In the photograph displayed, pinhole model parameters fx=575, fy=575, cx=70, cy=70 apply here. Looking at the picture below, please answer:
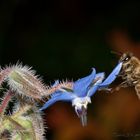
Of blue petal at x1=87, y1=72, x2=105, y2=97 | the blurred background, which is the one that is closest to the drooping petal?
blue petal at x1=87, y1=72, x2=105, y2=97

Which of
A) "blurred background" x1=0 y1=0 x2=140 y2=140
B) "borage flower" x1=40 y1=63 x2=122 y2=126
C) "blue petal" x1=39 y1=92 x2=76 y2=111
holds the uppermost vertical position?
"blurred background" x1=0 y1=0 x2=140 y2=140

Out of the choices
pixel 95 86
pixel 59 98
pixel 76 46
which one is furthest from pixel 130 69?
pixel 76 46

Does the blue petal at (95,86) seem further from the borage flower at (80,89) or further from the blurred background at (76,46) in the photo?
the blurred background at (76,46)

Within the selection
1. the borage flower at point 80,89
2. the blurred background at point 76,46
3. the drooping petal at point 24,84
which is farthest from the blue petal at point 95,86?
the blurred background at point 76,46

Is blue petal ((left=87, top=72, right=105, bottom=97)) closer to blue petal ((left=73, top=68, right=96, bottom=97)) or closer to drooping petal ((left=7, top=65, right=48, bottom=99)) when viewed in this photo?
blue petal ((left=73, top=68, right=96, bottom=97))

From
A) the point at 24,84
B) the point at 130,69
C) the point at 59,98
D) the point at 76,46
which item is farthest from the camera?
the point at 76,46

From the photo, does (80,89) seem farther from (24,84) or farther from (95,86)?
(24,84)

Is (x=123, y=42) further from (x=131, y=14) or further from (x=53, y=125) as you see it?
(x=53, y=125)
